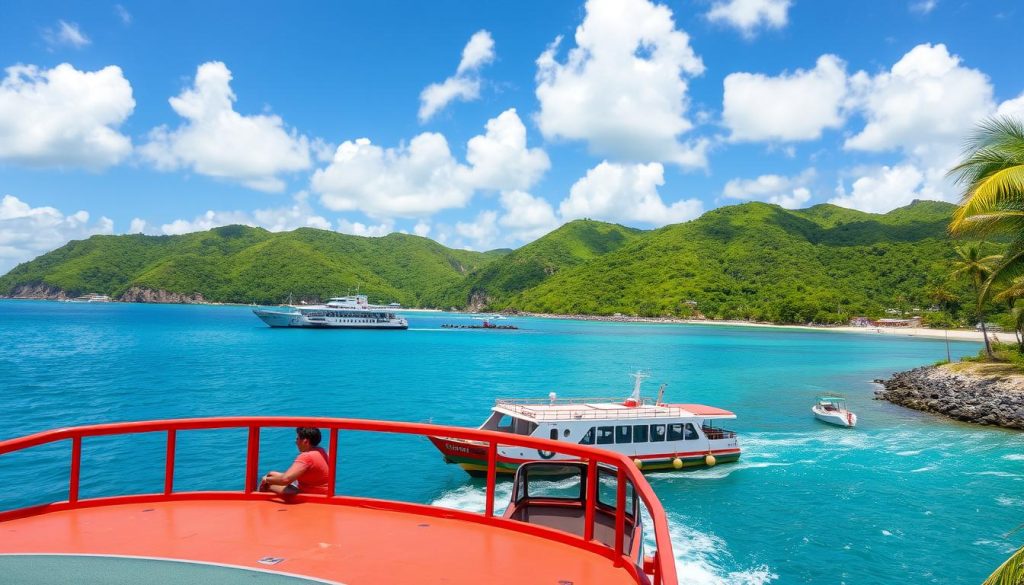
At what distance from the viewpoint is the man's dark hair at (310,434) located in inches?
302

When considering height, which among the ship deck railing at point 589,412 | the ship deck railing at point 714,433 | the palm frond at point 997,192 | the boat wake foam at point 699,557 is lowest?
the boat wake foam at point 699,557

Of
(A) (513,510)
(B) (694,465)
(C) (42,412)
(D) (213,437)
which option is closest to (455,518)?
(A) (513,510)

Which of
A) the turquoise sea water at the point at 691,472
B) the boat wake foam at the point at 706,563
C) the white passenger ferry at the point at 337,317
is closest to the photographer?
the boat wake foam at the point at 706,563

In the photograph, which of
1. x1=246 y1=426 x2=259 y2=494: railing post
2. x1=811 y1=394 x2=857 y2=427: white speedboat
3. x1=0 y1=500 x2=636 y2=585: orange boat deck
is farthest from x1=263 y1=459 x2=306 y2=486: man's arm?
x1=811 y1=394 x2=857 y2=427: white speedboat

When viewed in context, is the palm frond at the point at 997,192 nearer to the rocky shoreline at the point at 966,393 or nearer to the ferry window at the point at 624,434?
the ferry window at the point at 624,434

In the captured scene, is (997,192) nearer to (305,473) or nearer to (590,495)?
(590,495)

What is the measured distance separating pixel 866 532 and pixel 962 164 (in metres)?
13.8

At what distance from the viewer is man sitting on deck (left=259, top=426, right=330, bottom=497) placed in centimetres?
761

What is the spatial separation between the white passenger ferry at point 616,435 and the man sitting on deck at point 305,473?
1749 centimetres

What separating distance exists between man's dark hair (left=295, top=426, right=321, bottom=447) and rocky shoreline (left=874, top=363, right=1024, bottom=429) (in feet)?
145

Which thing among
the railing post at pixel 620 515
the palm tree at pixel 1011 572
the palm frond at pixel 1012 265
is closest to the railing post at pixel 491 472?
the railing post at pixel 620 515

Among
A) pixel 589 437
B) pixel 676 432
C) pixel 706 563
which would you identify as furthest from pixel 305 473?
pixel 676 432

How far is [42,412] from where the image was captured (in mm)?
39281

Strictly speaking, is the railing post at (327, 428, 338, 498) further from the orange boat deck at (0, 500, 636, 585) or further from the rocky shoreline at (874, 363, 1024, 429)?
the rocky shoreline at (874, 363, 1024, 429)
